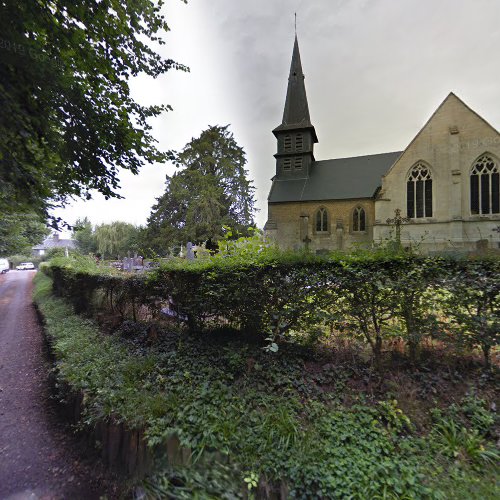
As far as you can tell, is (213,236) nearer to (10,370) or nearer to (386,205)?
(386,205)

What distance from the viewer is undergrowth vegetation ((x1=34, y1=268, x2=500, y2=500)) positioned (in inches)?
98.5

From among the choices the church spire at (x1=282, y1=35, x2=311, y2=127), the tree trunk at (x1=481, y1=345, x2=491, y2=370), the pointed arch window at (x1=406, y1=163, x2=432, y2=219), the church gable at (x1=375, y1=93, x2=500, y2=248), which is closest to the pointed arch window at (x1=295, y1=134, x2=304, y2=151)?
the church spire at (x1=282, y1=35, x2=311, y2=127)

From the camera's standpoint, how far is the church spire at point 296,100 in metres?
32.8

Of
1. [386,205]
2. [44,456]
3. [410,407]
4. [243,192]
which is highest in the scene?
[243,192]

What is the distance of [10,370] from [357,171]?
109ft

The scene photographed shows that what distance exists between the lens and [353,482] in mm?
2410

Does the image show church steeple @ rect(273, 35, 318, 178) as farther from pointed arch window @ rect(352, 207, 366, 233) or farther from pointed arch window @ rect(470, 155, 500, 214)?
pointed arch window @ rect(470, 155, 500, 214)

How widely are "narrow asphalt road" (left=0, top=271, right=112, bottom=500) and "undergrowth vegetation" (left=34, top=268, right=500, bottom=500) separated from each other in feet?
1.81

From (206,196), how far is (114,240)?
73.3 feet

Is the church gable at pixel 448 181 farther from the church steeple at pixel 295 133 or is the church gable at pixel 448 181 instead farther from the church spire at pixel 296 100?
the church spire at pixel 296 100

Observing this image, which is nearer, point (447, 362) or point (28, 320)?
point (447, 362)

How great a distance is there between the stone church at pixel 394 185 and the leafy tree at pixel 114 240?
25.3m

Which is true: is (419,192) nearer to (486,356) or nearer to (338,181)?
(338,181)

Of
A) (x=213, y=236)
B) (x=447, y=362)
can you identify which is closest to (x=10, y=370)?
(x=447, y=362)
